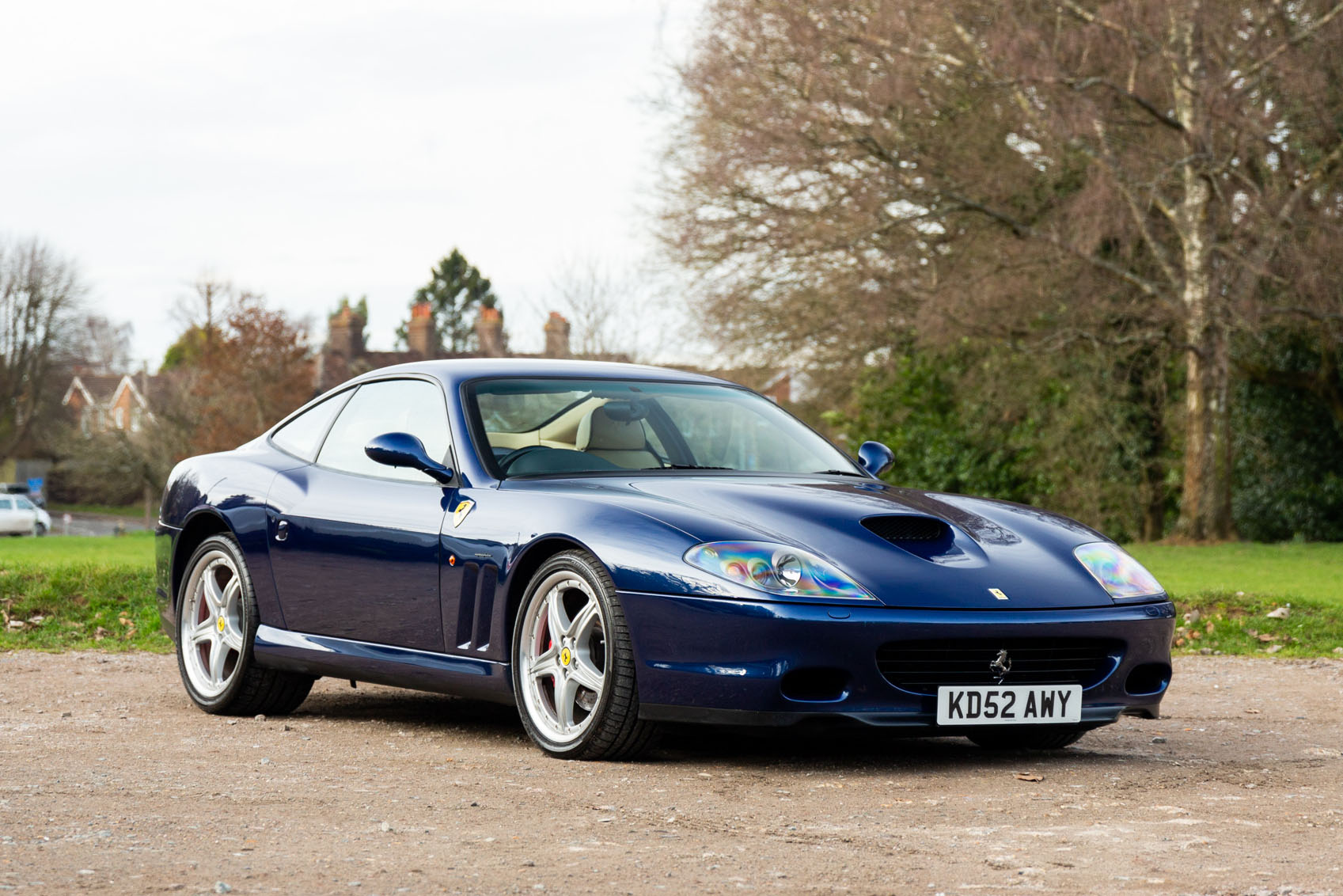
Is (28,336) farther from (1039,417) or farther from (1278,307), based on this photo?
(1278,307)

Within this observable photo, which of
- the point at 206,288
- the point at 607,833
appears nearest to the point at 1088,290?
the point at 607,833

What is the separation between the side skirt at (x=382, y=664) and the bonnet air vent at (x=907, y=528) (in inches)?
54.7

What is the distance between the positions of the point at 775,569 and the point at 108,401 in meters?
90.6

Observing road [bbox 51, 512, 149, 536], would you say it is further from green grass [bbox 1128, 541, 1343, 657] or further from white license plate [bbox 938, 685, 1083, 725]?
white license plate [bbox 938, 685, 1083, 725]

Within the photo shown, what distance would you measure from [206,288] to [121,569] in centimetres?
5727

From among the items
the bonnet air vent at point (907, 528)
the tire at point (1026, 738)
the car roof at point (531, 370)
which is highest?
the car roof at point (531, 370)

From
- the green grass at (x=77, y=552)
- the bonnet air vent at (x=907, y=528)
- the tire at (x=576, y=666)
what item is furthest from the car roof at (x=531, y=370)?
the green grass at (x=77, y=552)

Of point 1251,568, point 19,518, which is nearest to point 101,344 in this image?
point 19,518

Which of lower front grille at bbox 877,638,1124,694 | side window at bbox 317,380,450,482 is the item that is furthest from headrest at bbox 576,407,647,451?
lower front grille at bbox 877,638,1124,694

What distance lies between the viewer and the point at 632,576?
569 cm

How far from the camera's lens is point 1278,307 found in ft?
66.2

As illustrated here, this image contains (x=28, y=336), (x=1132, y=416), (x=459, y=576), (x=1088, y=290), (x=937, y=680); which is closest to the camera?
(x=937, y=680)

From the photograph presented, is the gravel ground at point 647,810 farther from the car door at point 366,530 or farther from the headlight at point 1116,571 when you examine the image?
the headlight at point 1116,571

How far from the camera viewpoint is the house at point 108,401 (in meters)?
65.8
